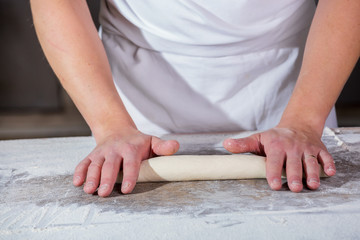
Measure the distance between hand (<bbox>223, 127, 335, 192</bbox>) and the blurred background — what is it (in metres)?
2.82

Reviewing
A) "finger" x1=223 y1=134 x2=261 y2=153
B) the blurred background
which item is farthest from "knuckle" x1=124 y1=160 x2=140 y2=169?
the blurred background

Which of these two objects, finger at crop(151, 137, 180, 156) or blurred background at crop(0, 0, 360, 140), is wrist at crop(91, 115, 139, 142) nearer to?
finger at crop(151, 137, 180, 156)

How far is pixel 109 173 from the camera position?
94 cm

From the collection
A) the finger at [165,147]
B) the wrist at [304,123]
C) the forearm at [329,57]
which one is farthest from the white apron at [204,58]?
the finger at [165,147]

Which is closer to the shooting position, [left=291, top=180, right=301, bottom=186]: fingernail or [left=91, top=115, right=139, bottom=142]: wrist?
[left=291, top=180, right=301, bottom=186]: fingernail

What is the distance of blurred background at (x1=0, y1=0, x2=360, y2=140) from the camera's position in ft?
12.2

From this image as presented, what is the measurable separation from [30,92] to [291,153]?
3394 mm

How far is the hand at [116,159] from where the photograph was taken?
921 mm

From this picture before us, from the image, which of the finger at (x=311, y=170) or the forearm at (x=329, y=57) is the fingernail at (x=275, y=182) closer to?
the finger at (x=311, y=170)

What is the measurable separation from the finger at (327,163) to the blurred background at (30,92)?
2847 millimetres

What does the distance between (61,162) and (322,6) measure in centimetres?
90

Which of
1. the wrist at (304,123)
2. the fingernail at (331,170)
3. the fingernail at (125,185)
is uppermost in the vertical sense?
the wrist at (304,123)

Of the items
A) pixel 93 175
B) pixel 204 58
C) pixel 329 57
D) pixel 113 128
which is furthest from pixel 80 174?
pixel 329 57

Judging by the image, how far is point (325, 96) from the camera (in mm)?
1193
